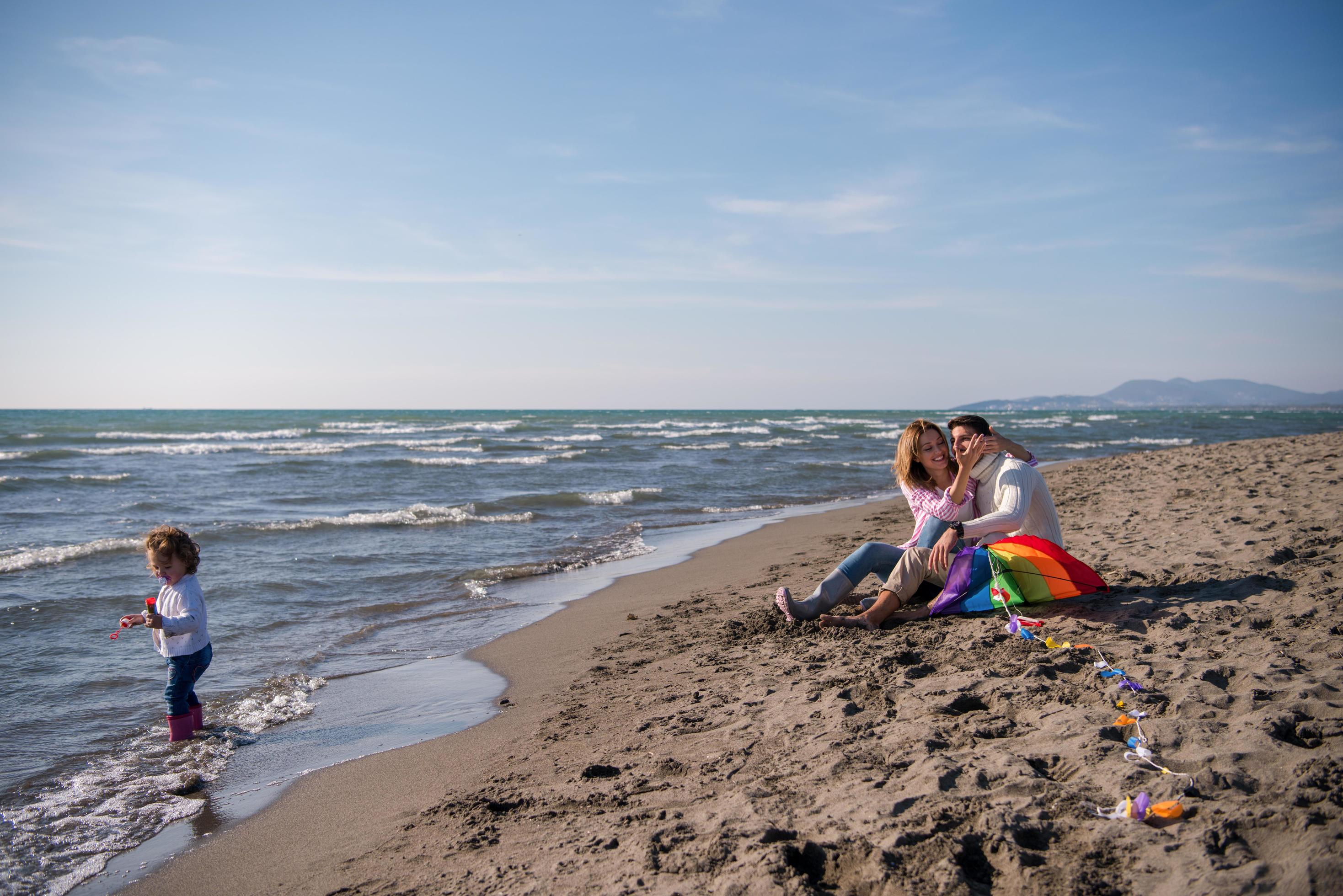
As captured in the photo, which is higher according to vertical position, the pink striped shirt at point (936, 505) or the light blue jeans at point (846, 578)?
the pink striped shirt at point (936, 505)

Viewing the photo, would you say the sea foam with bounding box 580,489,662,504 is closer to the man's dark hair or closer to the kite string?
the man's dark hair

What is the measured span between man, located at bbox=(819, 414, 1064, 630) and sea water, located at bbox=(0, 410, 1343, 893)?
8.62 feet

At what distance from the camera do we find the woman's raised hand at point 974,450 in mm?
4484

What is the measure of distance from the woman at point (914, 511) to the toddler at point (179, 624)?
3.49 meters

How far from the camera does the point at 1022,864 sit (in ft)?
6.87

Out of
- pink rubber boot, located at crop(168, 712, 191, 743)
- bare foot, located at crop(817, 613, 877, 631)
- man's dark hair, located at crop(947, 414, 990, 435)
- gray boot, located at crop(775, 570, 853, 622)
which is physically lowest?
pink rubber boot, located at crop(168, 712, 191, 743)

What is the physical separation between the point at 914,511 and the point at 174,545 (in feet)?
14.7

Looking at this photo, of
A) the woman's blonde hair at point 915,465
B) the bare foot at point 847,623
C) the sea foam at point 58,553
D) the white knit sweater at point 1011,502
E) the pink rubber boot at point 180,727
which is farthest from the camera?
the sea foam at point 58,553

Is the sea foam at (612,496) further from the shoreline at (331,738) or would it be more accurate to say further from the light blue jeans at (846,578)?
Result: the light blue jeans at (846,578)

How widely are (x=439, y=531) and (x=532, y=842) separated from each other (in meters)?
8.99

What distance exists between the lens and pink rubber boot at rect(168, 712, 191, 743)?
4.07 meters

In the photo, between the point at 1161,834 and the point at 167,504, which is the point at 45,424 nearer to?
the point at 167,504

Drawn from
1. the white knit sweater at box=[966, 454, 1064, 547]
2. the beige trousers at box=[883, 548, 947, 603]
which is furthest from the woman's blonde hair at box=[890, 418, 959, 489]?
the beige trousers at box=[883, 548, 947, 603]

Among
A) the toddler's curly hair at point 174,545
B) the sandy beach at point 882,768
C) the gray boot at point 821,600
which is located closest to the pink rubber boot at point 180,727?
the toddler's curly hair at point 174,545
